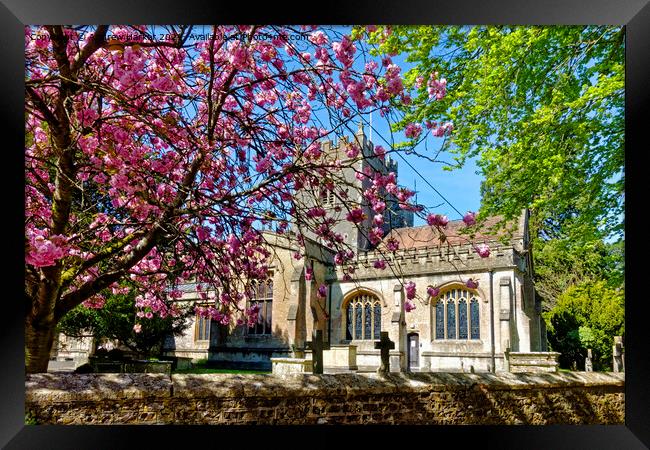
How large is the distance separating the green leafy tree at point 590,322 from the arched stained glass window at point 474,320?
2.85 m

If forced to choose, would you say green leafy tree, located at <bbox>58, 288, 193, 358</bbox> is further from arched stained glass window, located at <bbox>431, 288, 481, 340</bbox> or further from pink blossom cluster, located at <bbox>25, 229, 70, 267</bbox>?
arched stained glass window, located at <bbox>431, 288, 481, 340</bbox>

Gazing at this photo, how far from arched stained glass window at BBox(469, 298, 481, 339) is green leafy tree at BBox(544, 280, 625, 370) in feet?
9.36

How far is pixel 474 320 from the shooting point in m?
18.8

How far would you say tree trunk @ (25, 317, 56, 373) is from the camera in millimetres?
4562

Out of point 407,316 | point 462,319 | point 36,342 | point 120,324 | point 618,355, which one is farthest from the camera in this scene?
point 407,316

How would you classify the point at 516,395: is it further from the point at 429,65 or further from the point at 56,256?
the point at 429,65

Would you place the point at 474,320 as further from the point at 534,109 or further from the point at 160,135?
the point at 160,135

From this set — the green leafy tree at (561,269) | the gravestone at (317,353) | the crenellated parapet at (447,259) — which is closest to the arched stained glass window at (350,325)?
the crenellated parapet at (447,259)

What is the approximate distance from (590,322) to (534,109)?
1093cm

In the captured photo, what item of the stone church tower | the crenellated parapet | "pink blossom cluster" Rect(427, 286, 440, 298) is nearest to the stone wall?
"pink blossom cluster" Rect(427, 286, 440, 298)

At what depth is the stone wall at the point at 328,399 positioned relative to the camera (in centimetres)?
404

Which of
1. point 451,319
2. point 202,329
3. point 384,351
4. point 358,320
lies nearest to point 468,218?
point 384,351

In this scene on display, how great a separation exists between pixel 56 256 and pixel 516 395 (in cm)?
450
